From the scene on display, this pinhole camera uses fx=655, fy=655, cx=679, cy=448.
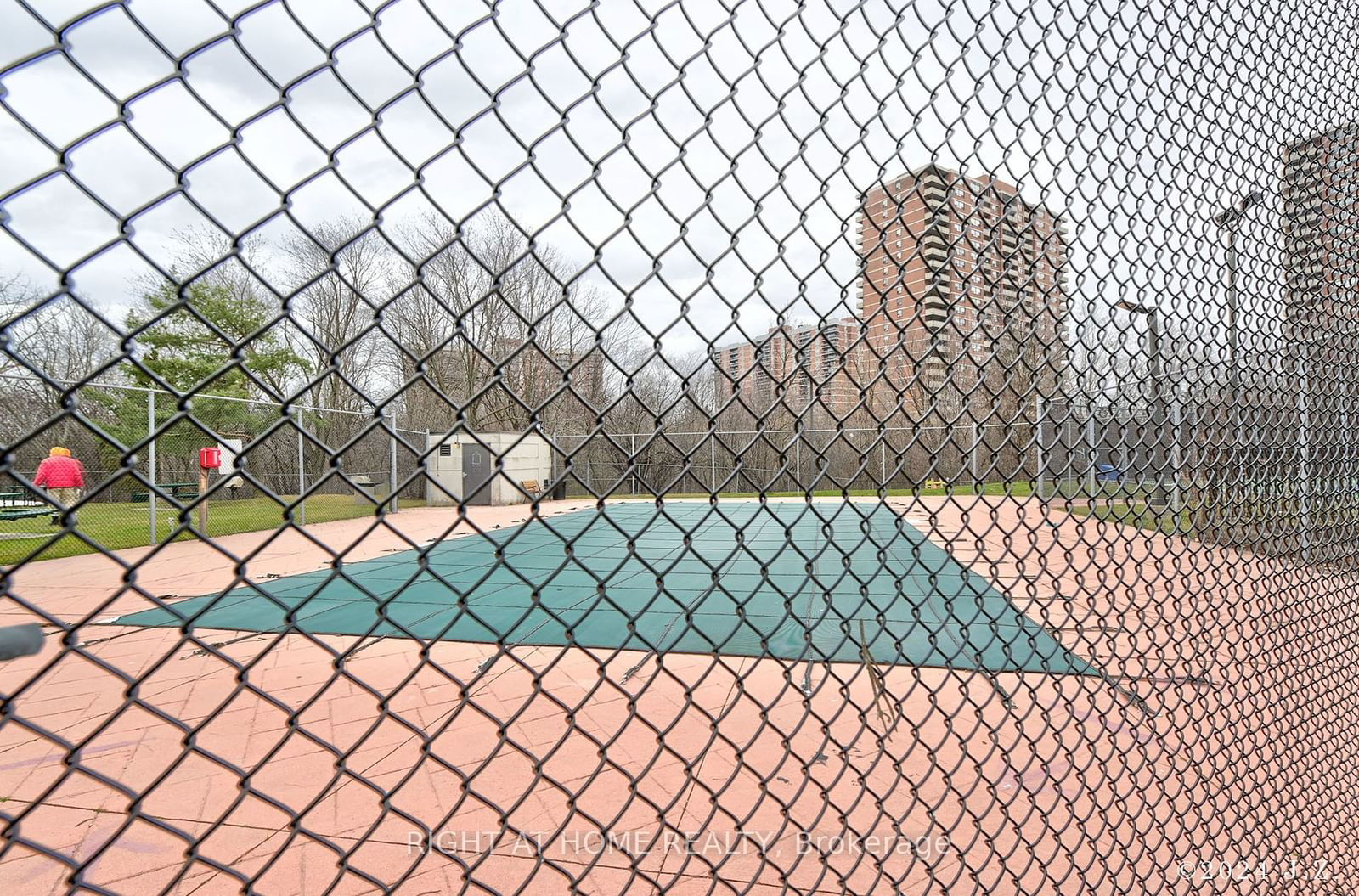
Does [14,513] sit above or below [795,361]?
below

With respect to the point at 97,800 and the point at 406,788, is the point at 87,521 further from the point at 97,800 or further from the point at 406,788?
the point at 406,788

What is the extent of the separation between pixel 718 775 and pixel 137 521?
1036 centimetres

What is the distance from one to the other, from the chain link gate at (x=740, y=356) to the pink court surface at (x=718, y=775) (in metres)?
0.02

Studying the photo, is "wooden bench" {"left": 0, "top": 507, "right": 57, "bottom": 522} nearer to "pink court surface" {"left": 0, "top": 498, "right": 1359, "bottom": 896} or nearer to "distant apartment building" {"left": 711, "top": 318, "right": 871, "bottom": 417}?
"pink court surface" {"left": 0, "top": 498, "right": 1359, "bottom": 896}

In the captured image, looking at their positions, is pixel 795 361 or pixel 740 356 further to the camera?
pixel 740 356

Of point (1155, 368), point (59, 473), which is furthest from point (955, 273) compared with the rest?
point (59, 473)

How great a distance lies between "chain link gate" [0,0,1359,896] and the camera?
0.77 m

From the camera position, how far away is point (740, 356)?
1.42m

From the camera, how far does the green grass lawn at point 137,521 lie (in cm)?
741

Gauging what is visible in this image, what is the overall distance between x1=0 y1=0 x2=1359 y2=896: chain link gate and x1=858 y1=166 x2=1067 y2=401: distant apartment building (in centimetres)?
1

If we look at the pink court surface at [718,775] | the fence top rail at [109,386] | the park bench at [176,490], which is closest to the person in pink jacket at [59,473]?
the fence top rail at [109,386]

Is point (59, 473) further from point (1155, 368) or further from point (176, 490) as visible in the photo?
point (1155, 368)

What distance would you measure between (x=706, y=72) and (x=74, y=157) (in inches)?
32.8

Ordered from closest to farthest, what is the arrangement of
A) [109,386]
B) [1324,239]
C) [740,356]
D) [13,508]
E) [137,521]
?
[740,356], [1324,239], [109,386], [13,508], [137,521]
